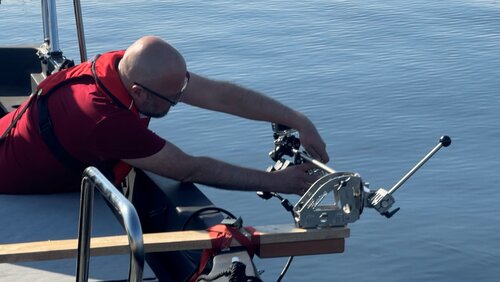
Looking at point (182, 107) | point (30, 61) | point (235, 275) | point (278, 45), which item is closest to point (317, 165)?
point (235, 275)

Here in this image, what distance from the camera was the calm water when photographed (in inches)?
223

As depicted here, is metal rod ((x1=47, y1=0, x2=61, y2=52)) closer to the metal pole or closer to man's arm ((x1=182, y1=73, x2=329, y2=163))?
man's arm ((x1=182, y1=73, x2=329, y2=163))

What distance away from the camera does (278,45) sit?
1023 centimetres

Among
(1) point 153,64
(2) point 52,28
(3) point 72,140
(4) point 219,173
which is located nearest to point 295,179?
(4) point 219,173

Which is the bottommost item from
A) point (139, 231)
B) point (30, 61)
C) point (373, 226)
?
point (373, 226)

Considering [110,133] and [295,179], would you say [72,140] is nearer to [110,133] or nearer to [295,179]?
[110,133]

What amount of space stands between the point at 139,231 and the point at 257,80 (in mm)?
6453

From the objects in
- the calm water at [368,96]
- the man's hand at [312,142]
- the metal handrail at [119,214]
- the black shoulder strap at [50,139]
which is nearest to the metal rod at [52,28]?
the calm water at [368,96]

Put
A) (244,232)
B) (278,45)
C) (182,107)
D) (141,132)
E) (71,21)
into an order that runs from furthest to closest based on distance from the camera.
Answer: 1. (71,21)
2. (278,45)
3. (182,107)
4. (141,132)
5. (244,232)

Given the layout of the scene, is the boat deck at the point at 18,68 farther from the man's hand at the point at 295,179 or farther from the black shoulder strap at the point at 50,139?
the man's hand at the point at 295,179

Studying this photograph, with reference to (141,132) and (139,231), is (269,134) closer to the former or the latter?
(141,132)

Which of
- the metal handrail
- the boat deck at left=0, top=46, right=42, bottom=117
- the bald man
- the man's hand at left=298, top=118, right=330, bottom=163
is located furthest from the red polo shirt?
the boat deck at left=0, top=46, right=42, bottom=117

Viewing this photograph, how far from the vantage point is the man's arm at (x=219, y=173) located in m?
3.85

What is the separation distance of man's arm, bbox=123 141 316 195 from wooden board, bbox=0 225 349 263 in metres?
0.54
